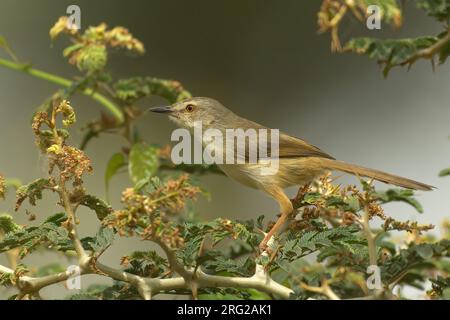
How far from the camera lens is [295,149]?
3473 millimetres

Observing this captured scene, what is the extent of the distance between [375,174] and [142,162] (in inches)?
48.0

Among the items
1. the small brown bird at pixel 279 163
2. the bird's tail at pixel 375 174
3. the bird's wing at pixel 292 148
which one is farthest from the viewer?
the bird's wing at pixel 292 148

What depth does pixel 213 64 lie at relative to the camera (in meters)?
6.73

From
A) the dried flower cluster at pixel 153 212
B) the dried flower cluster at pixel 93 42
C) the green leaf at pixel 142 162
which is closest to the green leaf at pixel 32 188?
the dried flower cluster at pixel 153 212

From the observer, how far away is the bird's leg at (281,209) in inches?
77.8

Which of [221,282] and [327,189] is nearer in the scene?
[221,282]

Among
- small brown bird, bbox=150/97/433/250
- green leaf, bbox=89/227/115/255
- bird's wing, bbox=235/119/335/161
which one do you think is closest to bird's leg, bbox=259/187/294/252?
small brown bird, bbox=150/97/433/250

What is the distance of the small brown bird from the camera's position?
3.17m

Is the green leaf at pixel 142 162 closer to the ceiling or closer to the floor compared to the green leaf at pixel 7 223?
closer to the ceiling

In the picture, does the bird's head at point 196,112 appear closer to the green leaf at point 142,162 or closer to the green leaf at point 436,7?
the green leaf at point 142,162

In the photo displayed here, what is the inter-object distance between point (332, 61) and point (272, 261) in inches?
222

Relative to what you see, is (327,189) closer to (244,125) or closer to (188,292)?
(188,292)

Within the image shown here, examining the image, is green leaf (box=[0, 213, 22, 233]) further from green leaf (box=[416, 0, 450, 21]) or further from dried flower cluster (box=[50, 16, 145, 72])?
green leaf (box=[416, 0, 450, 21])
